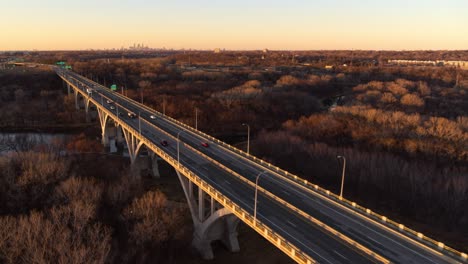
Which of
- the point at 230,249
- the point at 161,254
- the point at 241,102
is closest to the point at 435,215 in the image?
the point at 230,249

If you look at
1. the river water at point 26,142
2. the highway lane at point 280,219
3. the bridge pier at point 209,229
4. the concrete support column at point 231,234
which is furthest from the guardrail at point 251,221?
the river water at point 26,142

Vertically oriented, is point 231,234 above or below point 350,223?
below

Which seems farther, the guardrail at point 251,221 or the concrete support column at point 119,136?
the concrete support column at point 119,136

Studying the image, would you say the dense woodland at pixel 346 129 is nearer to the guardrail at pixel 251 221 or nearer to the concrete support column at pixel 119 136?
the concrete support column at pixel 119 136

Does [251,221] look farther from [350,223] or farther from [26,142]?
[26,142]

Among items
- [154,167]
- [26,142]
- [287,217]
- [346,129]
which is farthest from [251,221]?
[26,142]

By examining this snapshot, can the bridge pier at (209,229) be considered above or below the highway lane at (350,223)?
below

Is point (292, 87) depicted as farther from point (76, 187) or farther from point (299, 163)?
point (76, 187)
